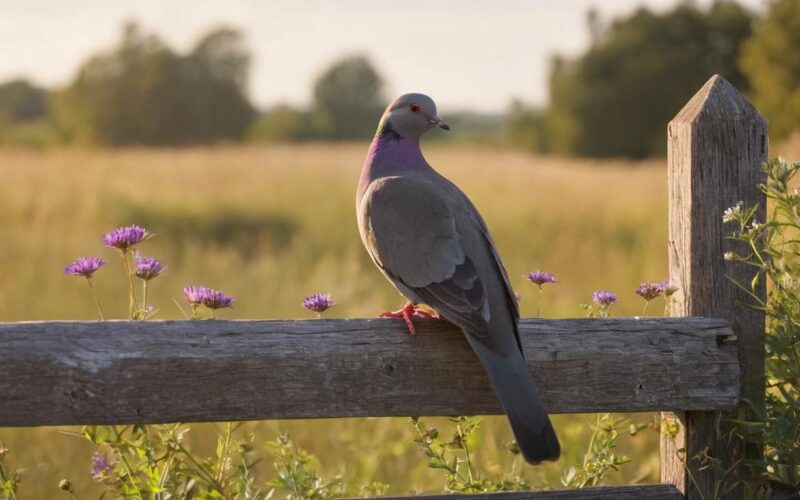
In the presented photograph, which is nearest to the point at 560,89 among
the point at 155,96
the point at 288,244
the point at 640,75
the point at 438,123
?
the point at 640,75

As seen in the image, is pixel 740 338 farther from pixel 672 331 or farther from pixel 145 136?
pixel 145 136

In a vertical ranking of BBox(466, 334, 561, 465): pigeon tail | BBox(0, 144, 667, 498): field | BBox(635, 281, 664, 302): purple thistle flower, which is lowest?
BBox(466, 334, 561, 465): pigeon tail

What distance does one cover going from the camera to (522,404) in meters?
2.39

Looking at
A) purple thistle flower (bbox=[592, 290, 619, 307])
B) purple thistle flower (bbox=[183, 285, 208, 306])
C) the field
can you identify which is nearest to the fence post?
purple thistle flower (bbox=[592, 290, 619, 307])

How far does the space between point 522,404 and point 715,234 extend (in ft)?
2.68

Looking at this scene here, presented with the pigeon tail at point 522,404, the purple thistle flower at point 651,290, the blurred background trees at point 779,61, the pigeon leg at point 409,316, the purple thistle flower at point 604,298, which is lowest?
the pigeon tail at point 522,404

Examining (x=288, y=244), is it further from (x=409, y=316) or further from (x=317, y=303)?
(x=409, y=316)

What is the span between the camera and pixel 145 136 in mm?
39938

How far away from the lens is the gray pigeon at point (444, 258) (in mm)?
2408

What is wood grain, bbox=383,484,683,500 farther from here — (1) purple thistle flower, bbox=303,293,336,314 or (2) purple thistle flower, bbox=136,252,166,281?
(2) purple thistle flower, bbox=136,252,166,281

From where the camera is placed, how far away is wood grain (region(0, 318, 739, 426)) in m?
2.26

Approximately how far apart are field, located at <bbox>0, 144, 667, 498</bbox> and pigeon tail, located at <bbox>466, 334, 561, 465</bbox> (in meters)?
1.25

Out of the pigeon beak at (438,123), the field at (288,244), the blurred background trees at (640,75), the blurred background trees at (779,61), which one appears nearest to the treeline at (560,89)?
the blurred background trees at (640,75)

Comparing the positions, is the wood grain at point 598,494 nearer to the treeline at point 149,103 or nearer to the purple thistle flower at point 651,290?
the purple thistle flower at point 651,290
